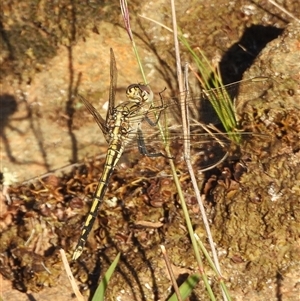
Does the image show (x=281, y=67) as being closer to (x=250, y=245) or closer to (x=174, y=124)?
(x=174, y=124)

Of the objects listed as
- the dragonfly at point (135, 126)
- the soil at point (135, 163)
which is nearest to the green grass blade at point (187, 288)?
the soil at point (135, 163)

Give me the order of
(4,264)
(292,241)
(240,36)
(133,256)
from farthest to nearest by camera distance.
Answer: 1. (240,36)
2. (4,264)
3. (133,256)
4. (292,241)

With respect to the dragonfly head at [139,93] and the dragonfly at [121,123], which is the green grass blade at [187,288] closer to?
the dragonfly at [121,123]

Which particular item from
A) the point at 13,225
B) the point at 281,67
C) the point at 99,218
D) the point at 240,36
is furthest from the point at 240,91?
the point at 13,225

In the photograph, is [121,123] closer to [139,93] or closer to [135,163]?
[139,93]

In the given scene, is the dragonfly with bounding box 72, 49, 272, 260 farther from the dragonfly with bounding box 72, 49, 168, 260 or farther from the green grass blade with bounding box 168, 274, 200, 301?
the green grass blade with bounding box 168, 274, 200, 301

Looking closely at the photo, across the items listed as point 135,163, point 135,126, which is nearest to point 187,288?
point 135,126

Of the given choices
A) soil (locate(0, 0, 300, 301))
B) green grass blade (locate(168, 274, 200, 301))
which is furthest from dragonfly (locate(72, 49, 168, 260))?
green grass blade (locate(168, 274, 200, 301))
